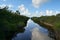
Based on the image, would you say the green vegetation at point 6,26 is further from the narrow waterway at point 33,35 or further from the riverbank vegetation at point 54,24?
the riverbank vegetation at point 54,24

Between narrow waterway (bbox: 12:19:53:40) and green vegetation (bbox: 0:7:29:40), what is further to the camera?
narrow waterway (bbox: 12:19:53:40)

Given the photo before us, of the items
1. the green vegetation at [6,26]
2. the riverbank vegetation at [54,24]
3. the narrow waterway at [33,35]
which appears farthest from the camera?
the riverbank vegetation at [54,24]

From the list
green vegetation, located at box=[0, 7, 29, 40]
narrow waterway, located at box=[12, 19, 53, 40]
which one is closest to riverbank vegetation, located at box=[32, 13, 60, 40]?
narrow waterway, located at box=[12, 19, 53, 40]

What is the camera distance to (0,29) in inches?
1168

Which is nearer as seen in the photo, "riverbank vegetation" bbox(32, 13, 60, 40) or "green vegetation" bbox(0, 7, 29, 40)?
"green vegetation" bbox(0, 7, 29, 40)

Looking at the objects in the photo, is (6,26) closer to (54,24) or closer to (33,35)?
(33,35)

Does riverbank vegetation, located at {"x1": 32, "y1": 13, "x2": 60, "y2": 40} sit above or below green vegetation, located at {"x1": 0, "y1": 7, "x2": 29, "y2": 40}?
below

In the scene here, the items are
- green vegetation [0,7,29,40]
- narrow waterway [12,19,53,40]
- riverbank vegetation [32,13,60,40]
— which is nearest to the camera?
green vegetation [0,7,29,40]

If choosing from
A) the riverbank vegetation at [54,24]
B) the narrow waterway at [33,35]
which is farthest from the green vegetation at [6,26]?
the riverbank vegetation at [54,24]

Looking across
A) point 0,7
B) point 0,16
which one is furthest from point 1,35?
point 0,7

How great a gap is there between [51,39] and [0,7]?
13.2m

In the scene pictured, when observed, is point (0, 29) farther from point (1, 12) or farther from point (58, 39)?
point (58, 39)

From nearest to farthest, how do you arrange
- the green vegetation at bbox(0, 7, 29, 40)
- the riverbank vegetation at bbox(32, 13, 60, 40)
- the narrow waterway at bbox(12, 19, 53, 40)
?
1. the green vegetation at bbox(0, 7, 29, 40)
2. the narrow waterway at bbox(12, 19, 53, 40)
3. the riverbank vegetation at bbox(32, 13, 60, 40)

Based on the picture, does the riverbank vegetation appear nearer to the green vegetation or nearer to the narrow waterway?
the narrow waterway
